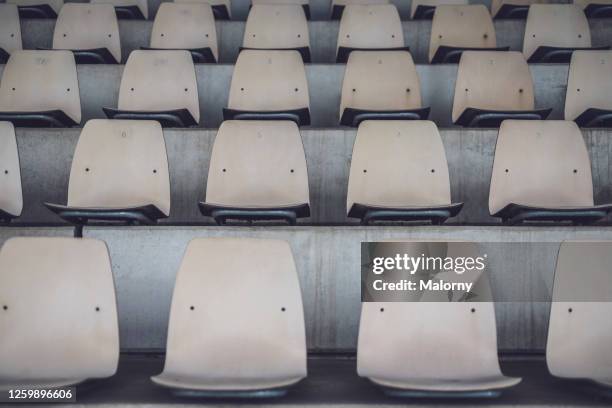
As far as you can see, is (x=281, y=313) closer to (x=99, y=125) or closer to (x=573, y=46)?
(x=99, y=125)

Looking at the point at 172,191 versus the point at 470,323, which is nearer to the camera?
the point at 470,323

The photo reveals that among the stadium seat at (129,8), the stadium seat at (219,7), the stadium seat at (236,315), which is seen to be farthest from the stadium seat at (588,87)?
the stadium seat at (129,8)

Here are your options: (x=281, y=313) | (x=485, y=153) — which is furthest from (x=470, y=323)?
(x=485, y=153)

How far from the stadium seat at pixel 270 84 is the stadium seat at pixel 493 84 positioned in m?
0.68

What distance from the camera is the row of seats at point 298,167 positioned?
239cm

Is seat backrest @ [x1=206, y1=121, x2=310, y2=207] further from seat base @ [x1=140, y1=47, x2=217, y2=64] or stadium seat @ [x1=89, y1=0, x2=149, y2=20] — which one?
stadium seat @ [x1=89, y1=0, x2=149, y2=20]

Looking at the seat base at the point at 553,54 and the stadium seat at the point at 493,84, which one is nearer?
the stadium seat at the point at 493,84

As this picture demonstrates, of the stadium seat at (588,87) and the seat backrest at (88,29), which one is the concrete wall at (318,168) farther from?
the seat backrest at (88,29)

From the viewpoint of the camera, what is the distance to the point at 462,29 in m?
3.63

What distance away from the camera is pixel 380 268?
183 cm

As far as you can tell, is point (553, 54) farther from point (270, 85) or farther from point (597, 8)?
point (270, 85)

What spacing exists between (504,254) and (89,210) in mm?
1267

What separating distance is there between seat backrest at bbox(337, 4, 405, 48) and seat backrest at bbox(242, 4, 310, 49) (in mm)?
218

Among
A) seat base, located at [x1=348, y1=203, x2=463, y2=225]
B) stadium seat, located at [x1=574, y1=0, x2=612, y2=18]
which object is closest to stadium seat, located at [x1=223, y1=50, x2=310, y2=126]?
seat base, located at [x1=348, y1=203, x2=463, y2=225]
